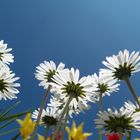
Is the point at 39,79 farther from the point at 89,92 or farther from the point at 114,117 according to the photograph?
the point at 114,117

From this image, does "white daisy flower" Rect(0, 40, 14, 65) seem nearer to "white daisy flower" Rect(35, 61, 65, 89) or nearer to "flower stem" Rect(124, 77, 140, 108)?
"white daisy flower" Rect(35, 61, 65, 89)

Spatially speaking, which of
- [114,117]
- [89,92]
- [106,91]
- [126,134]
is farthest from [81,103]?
[106,91]

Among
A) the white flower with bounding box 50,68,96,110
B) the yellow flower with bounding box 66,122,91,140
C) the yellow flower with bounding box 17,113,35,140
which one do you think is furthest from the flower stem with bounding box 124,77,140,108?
the yellow flower with bounding box 17,113,35,140

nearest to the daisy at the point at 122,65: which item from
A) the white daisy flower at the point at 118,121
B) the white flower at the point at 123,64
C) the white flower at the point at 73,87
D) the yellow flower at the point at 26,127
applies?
the white flower at the point at 123,64

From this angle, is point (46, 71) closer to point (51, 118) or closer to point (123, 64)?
point (51, 118)

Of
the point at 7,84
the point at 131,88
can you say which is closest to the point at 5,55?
the point at 7,84

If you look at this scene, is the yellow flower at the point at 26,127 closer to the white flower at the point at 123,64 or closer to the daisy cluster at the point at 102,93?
the daisy cluster at the point at 102,93
